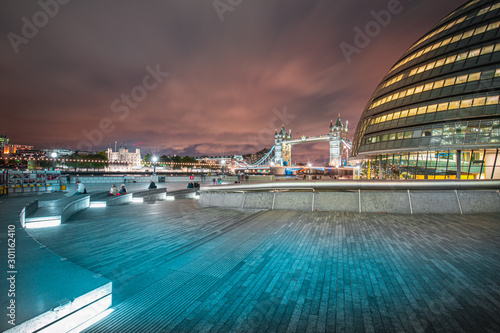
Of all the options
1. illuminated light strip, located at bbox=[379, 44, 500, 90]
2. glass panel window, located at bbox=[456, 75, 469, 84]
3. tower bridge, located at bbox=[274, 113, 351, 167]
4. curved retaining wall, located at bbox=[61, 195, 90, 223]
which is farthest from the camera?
tower bridge, located at bbox=[274, 113, 351, 167]

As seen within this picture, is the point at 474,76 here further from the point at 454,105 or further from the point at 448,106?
the point at 448,106

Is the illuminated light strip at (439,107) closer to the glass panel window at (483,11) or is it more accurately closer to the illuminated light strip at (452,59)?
the illuminated light strip at (452,59)

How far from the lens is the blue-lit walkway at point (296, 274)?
9.67 feet

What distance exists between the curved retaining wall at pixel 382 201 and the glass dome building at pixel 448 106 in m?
15.5

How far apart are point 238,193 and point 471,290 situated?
10.2m

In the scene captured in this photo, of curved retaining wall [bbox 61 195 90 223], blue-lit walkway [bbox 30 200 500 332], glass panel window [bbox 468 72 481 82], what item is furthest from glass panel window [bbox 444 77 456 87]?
curved retaining wall [bbox 61 195 90 223]

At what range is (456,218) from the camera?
871 cm

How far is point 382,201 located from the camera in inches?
407

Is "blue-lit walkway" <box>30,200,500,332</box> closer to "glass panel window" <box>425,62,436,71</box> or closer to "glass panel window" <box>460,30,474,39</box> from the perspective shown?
"glass panel window" <box>425,62,436,71</box>

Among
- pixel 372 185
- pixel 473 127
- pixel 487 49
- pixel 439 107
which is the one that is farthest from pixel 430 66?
pixel 372 185

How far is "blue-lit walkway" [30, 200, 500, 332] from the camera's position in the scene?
2.95m

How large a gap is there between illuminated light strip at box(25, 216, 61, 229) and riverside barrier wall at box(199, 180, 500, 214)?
7844mm

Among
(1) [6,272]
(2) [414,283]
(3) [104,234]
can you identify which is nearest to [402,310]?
(2) [414,283]

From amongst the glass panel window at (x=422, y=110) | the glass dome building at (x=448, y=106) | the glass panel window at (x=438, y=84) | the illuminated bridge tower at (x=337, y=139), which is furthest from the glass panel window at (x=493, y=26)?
the illuminated bridge tower at (x=337, y=139)
